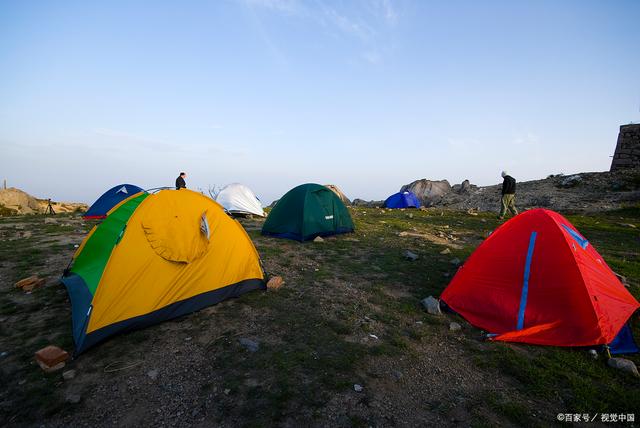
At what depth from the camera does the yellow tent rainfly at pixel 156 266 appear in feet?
15.5

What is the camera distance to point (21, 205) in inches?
954

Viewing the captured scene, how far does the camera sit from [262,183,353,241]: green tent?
11547 millimetres

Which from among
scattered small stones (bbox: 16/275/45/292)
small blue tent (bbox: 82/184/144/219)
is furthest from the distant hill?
scattered small stones (bbox: 16/275/45/292)

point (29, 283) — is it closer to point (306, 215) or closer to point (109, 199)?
point (306, 215)

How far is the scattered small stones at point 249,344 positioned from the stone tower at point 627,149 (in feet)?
119

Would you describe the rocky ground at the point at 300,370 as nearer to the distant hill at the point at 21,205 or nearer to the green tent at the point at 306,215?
the green tent at the point at 306,215

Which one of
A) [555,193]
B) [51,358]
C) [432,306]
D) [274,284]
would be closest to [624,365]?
[432,306]

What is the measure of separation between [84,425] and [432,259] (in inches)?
339

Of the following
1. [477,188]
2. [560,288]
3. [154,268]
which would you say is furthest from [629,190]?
[154,268]

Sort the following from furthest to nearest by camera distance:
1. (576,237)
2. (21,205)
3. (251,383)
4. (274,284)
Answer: (21,205), (274,284), (576,237), (251,383)

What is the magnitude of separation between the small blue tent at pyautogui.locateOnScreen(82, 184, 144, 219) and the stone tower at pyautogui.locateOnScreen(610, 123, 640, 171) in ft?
127

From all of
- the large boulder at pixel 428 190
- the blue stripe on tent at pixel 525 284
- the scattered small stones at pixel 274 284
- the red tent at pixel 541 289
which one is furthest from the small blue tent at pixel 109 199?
the large boulder at pixel 428 190

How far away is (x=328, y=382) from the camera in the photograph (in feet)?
12.7

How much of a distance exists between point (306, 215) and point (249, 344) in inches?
281
